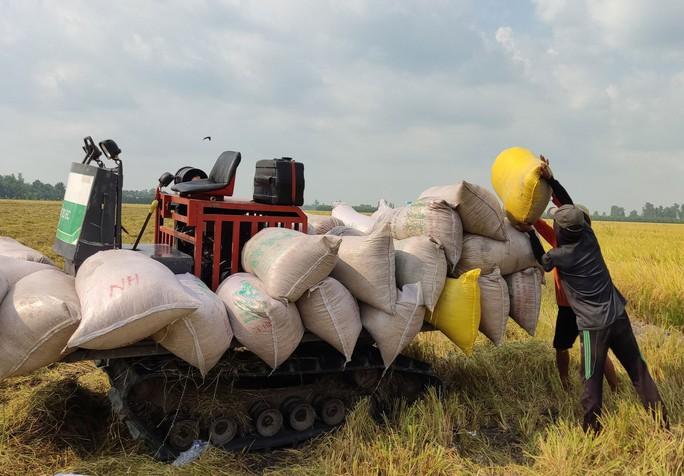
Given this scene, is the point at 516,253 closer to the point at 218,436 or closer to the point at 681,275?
the point at 218,436

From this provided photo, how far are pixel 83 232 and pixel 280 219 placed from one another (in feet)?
4.88

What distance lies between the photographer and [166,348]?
3.29 meters

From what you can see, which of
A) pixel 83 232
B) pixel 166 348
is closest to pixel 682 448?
pixel 166 348

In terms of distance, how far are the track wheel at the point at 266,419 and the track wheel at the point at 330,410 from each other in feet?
1.10

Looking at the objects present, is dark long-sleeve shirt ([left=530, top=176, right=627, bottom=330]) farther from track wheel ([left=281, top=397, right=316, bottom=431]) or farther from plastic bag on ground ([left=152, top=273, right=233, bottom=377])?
plastic bag on ground ([left=152, top=273, right=233, bottom=377])

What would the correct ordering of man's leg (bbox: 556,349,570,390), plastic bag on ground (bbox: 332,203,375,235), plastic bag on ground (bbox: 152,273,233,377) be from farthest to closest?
plastic bag on ground (bbox: 332,203,375,235) < man's leg (bbox: 556,349,570,390) < plastic bag on ground (bbox: 152,273,233,377)

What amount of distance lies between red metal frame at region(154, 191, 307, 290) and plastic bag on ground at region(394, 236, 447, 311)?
102 cm

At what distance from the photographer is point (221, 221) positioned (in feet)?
13.9

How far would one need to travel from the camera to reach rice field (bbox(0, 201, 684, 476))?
336 centimetres

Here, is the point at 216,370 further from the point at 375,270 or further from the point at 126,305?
the point at 375,270

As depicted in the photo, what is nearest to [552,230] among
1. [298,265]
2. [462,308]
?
[462,308]

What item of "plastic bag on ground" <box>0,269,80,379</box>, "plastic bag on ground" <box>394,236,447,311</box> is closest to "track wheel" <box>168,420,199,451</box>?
"plastic bag on ground" <box>0,269,80,379</box>

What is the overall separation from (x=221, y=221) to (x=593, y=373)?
297 cm

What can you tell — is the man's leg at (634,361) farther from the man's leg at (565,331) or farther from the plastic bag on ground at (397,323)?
the plastic bag on ground at (397,323)
